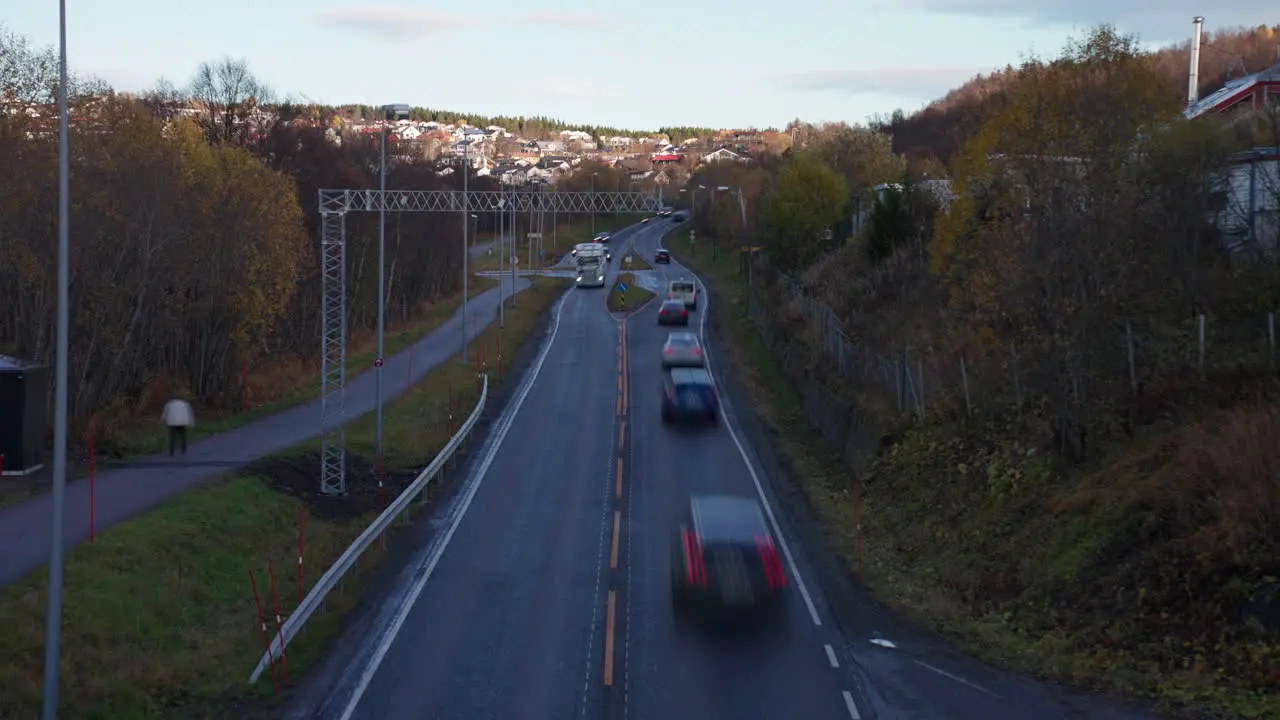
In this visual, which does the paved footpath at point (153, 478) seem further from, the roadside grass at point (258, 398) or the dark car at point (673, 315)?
the dark car at point (673, 315)

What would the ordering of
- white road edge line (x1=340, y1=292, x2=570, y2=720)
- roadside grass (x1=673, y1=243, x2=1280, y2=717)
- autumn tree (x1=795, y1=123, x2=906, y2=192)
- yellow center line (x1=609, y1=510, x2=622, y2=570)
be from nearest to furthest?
roadside grass (x1=673, y1=243, x2=1280, y2=717)
white road edge line (x1=340, y1=292, x2=570, y2=720)
yellow center line (x1=609, y1=510, x2=622, y2=570)
autumn tree (x1=795, y1=123, x2=906, y2=192)

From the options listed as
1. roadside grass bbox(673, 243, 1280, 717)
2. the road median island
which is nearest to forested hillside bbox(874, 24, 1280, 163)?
the road median island

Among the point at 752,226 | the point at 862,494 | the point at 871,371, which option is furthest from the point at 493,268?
the point at 862,494

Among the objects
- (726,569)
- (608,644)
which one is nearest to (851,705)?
(726,569)

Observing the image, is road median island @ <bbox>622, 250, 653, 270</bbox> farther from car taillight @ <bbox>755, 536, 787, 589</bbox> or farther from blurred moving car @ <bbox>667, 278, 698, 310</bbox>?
car taillight @ <bbox>755, 536, 787, 589</bbox>

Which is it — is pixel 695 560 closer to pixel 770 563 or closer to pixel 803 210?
pixel 770 563

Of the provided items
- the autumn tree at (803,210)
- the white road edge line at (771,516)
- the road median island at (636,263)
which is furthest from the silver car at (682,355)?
the road median island at (636,263)
